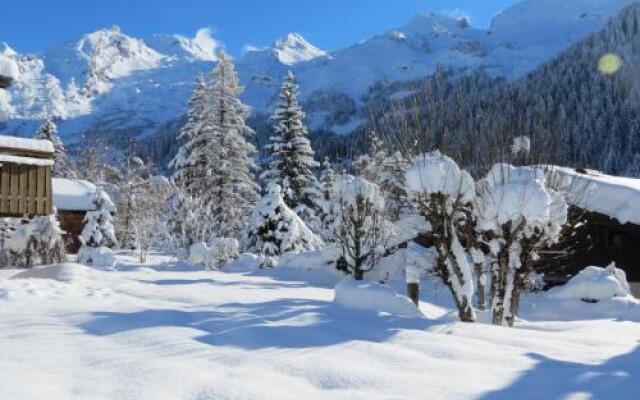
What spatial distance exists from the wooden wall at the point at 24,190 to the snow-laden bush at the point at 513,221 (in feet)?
28.5

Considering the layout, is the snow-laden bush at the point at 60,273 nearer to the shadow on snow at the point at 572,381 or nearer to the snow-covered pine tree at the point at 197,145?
the shadow on snow at the point at 572,381

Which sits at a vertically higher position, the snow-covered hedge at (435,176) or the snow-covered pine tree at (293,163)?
the snow-covered pine tree at (293,163)

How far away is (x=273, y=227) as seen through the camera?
25391 mm

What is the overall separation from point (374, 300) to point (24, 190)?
764 centimetres

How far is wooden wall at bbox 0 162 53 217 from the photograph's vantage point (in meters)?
11.7

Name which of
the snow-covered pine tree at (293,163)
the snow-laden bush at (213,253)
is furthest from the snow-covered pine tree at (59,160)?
the snow-laden bush at (213,253)

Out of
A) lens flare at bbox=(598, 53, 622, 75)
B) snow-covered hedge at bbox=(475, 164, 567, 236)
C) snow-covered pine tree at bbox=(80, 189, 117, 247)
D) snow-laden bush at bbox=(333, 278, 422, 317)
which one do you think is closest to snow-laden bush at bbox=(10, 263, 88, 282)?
snow-laden bush at bbox=(333, 278, 422, 317)

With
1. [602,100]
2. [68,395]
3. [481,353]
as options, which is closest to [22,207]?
[68,395]

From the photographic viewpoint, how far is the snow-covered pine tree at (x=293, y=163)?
33.1m

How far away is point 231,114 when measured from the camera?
34.8m

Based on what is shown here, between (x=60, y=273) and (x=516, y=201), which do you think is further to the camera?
(x=60, y=273)

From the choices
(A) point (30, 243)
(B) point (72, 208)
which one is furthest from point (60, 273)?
(B) point (72, 208)

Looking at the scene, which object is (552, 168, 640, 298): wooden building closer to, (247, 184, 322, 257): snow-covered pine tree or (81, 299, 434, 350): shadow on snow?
(247, 184, 322, 257): snow-covered pine tree

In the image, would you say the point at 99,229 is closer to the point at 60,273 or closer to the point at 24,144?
the point at 24,144
